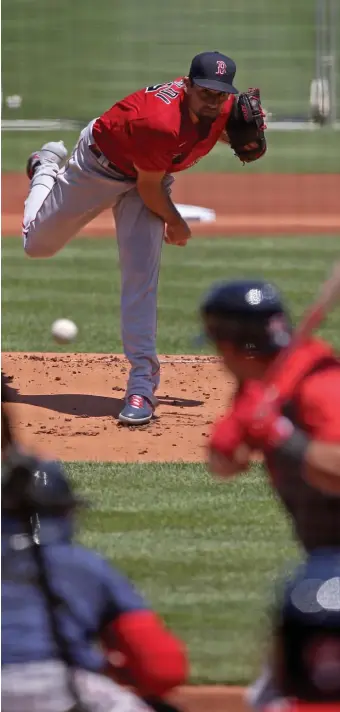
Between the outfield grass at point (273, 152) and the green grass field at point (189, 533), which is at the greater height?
the green grass field at point (189, 533)

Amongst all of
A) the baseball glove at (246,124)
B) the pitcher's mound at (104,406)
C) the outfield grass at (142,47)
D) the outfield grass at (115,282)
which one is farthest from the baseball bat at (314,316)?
the outfield grass at (142,47)

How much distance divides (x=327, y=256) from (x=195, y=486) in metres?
6.59

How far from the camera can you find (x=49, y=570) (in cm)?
282

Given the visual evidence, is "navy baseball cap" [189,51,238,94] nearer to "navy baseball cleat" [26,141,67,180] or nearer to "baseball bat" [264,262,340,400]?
"navy baseball cleat" [26,141,67,180]

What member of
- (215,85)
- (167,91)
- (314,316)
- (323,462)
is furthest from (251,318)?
(167,91)

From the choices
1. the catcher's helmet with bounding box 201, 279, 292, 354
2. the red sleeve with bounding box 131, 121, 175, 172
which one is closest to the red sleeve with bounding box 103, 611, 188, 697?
the catcher's helmet with bounding box 201, 279, 292, 354

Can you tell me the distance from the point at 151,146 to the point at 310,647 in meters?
4.00

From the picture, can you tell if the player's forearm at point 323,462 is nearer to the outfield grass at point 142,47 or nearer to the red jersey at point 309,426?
the red jersey at point 309,426

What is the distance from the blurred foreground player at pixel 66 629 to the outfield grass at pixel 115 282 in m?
5.26

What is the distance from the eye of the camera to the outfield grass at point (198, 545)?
13.0 ft

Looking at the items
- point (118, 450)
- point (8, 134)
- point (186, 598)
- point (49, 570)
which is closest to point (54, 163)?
point (118, 450)

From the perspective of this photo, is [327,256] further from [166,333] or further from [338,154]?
[338,154]

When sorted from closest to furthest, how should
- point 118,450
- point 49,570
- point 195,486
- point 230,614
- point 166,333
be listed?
point 49,570 < point 230,614 < point 195,486 < point 118,450 < point 166,333

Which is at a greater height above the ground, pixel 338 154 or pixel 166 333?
pixel 166 333
